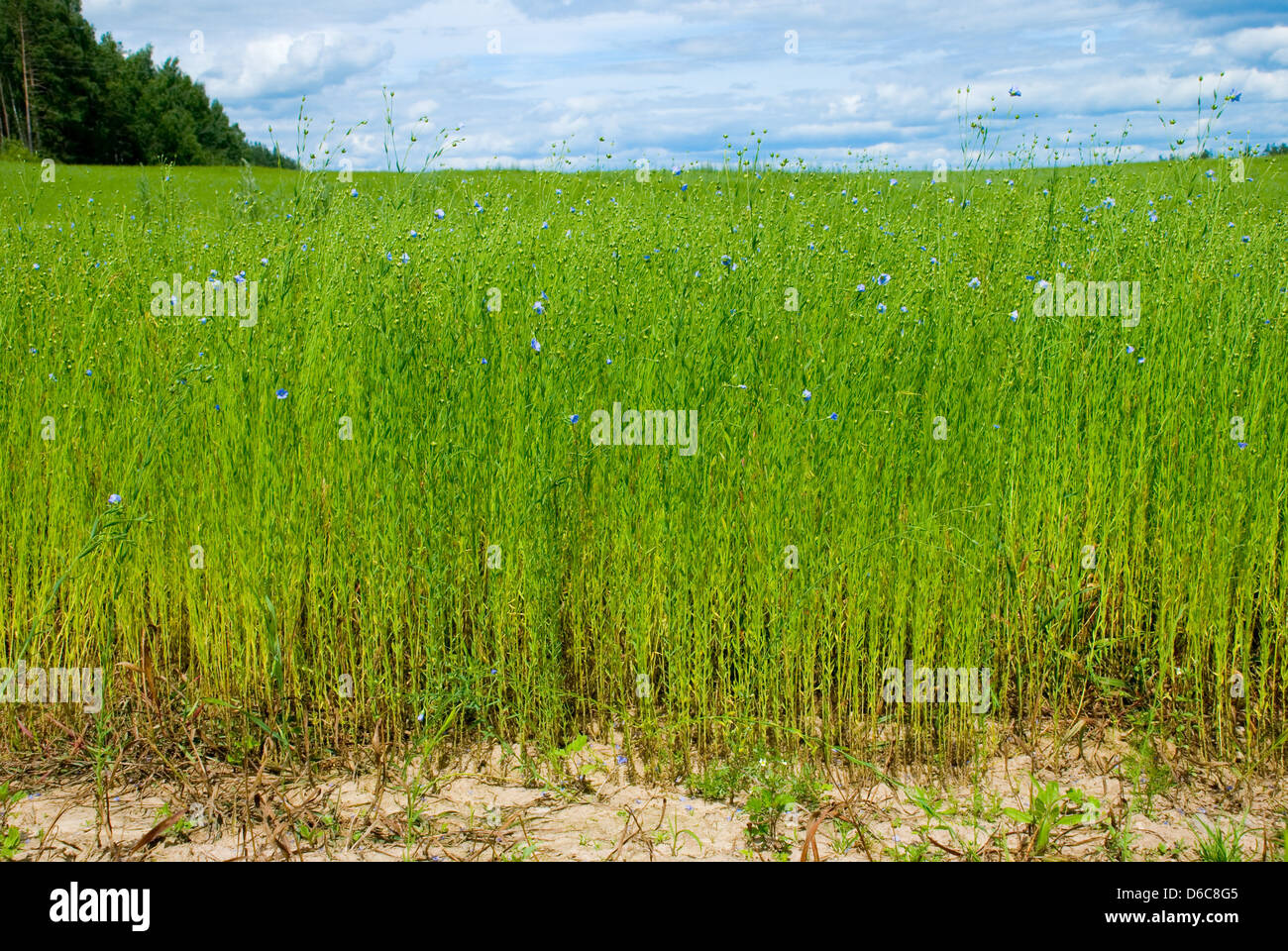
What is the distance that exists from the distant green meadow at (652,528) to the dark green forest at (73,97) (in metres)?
42.8

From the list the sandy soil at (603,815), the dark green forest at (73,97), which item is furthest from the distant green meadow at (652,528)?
the dark green forest at (73,97)

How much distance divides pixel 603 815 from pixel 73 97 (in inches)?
2228

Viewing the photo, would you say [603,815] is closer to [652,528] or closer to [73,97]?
[652,528]

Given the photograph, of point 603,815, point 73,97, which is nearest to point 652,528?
point 603,815

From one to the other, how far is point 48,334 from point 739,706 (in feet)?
11.0

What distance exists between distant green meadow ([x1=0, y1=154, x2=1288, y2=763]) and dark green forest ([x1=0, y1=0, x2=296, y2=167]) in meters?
42.8

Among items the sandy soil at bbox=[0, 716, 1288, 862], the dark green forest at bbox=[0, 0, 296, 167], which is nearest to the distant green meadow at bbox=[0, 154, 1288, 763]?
the sandy soil at bbox=[0, 716, 1288, 862]

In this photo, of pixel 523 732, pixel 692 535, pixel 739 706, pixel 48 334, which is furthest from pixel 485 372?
pixel 48 334

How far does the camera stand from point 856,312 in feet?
11.6

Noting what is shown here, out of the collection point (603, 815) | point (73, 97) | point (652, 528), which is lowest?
point (603, 815)

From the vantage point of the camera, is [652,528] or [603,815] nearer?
[603,815]

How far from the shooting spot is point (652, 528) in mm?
2811

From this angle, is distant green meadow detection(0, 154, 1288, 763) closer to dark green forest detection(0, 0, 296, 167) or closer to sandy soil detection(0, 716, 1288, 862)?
sandy soil detection(0, 716, 1288, 862)

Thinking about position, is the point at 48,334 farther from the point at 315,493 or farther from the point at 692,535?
the point at 692,535
